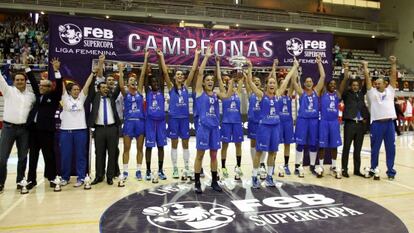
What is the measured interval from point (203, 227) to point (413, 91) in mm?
24885

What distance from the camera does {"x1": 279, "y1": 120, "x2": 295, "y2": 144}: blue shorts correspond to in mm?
7410

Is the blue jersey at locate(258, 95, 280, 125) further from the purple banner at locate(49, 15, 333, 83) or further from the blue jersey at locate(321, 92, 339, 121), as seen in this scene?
the purple banner at locate(49, 15, 333, 83)

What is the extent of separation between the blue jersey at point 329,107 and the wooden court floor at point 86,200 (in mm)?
1273

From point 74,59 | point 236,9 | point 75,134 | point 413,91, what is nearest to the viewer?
point 75,134

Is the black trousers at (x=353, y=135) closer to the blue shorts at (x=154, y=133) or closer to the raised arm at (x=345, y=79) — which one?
the raised arm at (x=345, y=79)

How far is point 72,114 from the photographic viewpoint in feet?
21.2

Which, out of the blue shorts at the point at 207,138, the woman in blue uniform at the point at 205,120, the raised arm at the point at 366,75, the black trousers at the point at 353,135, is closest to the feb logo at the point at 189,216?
the woman in blue uniform at the point at 205,120

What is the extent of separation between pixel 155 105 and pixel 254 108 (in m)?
2.05

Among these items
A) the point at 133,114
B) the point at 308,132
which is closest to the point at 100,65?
the point at 133,114

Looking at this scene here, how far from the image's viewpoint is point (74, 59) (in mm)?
6914

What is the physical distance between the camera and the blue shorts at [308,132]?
24.0ft

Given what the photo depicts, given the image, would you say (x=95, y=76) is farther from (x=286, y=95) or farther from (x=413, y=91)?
(x=413, y=91)

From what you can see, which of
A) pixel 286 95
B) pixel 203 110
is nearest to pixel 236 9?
pixel 286 95

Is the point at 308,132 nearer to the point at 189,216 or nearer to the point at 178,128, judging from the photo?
the point at 178,128
